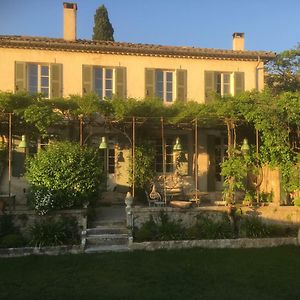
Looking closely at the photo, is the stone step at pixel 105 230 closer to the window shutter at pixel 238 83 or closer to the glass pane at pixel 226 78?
the window shutter at pixel 238 83

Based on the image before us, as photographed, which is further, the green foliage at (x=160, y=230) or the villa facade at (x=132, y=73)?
the villa facade at (x=132, y=73)

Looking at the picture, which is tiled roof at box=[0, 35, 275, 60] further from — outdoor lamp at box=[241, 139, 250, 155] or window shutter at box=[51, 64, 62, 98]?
outdoor lamp at box=[241, 139, 250, 155]

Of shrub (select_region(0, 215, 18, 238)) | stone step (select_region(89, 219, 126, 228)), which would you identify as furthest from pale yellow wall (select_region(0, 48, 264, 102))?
shrub (select_region(0, 215, 18, 238))

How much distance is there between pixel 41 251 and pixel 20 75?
8.36 metres

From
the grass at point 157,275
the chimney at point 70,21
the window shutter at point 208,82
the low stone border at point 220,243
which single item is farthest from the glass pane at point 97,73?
the grass at point 157,275

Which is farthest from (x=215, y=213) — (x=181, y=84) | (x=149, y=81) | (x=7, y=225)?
(x=149, y=81)

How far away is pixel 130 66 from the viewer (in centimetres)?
1698

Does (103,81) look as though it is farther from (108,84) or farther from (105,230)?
(105,230)

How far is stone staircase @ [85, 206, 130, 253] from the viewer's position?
10823 millimetres

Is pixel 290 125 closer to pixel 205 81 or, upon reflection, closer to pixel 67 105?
pixel 205 81

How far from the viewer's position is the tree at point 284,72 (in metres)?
26.5

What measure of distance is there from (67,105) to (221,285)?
8.82 meters

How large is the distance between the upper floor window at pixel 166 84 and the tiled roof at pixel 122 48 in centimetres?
76

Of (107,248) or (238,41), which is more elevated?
(238,41)
